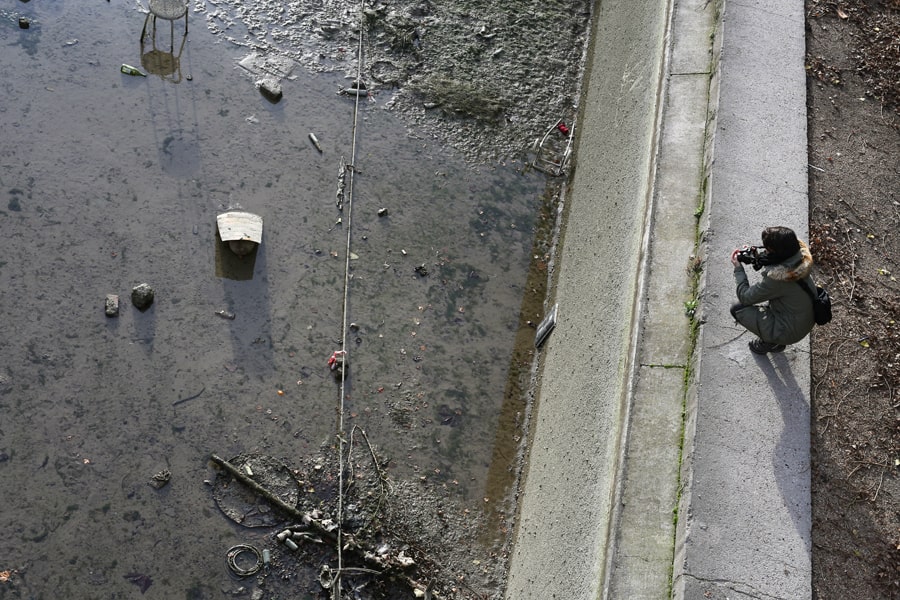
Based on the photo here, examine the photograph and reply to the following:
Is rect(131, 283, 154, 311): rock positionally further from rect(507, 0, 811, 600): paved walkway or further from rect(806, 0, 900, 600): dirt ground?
rect(806, 0, 900, 600): dirt ground

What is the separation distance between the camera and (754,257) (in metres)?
4.46

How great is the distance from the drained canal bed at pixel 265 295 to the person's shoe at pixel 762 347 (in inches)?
80.2

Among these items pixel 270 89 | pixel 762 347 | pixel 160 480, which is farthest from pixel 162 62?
pixel 762 347

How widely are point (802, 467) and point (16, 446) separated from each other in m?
4.98

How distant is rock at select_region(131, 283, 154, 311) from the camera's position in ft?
19.7

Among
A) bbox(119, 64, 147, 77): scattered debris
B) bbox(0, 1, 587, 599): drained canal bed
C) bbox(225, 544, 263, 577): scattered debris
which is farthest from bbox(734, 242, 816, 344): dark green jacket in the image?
bbox(119, 64, 147, 77): scattered debris

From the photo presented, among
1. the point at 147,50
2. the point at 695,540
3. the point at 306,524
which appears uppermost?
the point at 147,50

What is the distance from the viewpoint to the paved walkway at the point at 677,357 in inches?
166

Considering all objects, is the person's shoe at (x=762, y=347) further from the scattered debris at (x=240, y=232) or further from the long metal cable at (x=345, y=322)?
the scattered debris at (x=240, y=232)

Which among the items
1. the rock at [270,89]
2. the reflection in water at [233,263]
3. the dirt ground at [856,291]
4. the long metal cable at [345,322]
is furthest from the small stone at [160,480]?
the dirt ground at [856,291]

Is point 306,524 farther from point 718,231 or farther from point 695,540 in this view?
point 718,231

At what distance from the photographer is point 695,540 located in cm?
412

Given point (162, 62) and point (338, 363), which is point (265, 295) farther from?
point (162, 62)

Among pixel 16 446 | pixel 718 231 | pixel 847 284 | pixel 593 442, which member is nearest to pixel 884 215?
pixel 847 284
